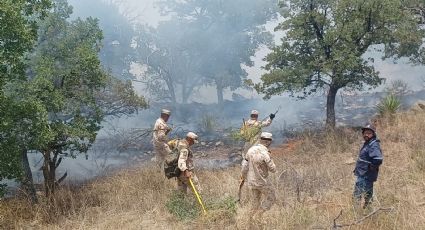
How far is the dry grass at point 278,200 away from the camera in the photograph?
17.3ft

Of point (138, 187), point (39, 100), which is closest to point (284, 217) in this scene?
point (138, 187)

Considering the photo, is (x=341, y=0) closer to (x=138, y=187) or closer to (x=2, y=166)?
(x=138, y=187)

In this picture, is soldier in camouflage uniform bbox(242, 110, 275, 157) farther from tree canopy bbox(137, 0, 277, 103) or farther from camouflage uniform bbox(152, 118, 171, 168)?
tree canopy bbox(137, 0, 277, 103)

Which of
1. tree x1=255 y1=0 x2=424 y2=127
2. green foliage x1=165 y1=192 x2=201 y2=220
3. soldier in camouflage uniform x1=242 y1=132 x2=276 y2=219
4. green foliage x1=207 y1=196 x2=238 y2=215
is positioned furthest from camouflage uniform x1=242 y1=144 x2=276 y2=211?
tree x1=255 y1=0 x2=424 y2=127

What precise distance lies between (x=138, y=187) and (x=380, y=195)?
477cm

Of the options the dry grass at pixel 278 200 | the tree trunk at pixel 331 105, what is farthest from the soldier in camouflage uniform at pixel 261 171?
the tree trunk at pixel 331 105

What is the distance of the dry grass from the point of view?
528 centimetres

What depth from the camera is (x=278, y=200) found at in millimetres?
6191

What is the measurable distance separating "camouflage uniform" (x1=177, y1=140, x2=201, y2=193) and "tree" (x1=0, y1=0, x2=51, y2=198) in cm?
258

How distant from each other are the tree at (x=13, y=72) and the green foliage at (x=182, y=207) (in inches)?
103

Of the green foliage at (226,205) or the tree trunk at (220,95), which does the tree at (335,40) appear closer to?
the green foliage at (226,205)

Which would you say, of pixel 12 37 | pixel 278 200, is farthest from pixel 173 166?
pixel 12 37

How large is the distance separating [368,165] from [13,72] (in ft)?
18.6

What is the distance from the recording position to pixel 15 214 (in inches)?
299
